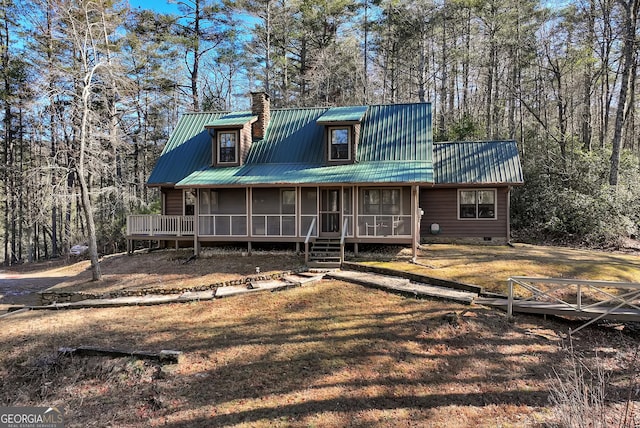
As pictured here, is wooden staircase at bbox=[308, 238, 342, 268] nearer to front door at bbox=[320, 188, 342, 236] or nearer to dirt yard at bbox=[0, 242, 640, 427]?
front door at bbox=[320, 188, 342, 236]

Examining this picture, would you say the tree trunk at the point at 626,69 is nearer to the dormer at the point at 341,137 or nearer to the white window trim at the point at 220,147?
the dormer at the point at 341,137

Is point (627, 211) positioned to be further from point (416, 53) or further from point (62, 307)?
point (62, 307)

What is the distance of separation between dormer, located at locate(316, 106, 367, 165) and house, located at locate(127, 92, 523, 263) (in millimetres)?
43

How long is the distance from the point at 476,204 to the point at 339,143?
23.3 feet

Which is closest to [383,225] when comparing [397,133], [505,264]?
[505,264]

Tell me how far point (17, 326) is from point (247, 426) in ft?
23.2

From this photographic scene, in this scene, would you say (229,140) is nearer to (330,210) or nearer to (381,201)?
(330,210)

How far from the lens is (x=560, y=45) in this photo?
888 inches

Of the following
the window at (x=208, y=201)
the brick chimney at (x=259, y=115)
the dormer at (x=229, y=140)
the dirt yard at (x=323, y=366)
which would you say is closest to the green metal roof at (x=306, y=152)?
the dormer at (x=229, y=140)

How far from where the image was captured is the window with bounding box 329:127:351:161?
15438mm

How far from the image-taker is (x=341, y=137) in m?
15.6

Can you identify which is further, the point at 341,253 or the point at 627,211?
the point at 627,211

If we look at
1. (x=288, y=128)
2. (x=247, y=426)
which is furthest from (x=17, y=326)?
(x=288, y=128)

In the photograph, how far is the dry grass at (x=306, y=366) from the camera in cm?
510
